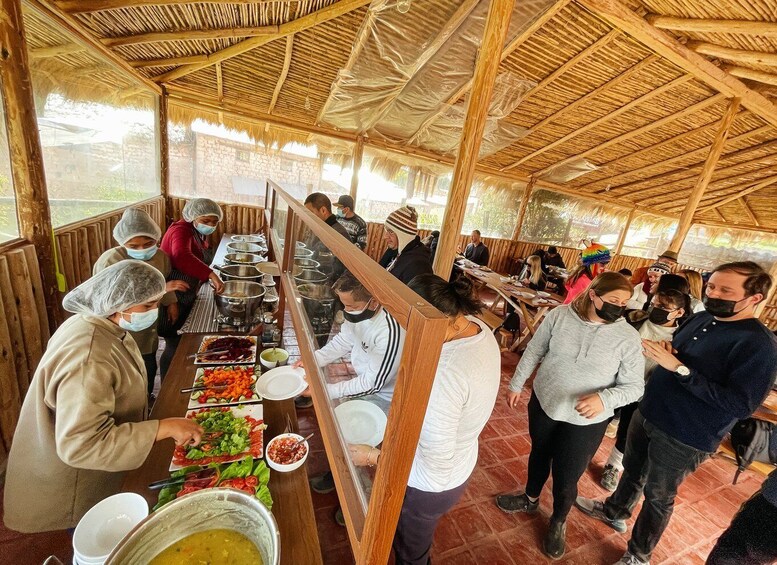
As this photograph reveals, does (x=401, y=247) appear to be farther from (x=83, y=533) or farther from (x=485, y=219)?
(x=485, y=219)

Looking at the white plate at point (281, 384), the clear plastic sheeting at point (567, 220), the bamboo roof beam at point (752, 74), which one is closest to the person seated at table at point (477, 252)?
the clear plastic sheeting at point (567, 220)

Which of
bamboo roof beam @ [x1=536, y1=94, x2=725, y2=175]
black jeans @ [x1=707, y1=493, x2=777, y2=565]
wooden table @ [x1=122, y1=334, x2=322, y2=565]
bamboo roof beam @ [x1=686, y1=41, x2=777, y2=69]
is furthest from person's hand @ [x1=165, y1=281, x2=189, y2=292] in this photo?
bamboo roof beam @ [x1=536, y1=94, x2=725, y2=175]

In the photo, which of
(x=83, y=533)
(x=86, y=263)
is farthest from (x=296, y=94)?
(x=83, y=533)

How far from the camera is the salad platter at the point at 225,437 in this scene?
150 centimetres

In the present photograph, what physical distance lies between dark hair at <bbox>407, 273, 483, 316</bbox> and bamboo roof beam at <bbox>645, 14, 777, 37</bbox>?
4.92 m

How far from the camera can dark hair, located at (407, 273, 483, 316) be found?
133cm

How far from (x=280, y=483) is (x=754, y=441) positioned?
4390 millimetres

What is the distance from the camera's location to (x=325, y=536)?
229cm

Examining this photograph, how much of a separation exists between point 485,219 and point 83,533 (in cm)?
1190

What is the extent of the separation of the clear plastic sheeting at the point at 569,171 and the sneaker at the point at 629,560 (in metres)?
9.25

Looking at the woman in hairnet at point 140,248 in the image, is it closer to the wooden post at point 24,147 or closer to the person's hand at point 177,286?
the person's hand at point 177,286

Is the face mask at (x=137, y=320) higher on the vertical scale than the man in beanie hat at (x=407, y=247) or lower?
lower

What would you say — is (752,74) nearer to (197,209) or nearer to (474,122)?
(474,122)

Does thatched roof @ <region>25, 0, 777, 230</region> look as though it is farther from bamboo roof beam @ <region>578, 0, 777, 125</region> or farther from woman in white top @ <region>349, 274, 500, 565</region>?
woman in white top @ <region>349, 274, 500, 565</region>
